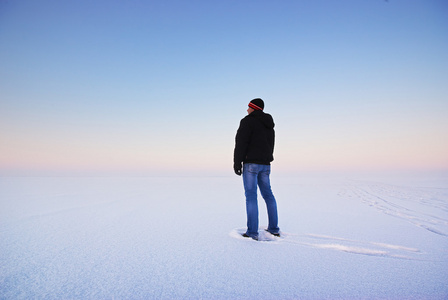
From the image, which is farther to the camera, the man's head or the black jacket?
the man's head

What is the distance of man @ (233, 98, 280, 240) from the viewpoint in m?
2.98

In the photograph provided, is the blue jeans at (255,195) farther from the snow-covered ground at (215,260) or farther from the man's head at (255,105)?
the man's head at (255,105)

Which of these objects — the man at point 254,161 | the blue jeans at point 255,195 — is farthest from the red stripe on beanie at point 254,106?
the blue jeans at point 255,195

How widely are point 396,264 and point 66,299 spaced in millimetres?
2641

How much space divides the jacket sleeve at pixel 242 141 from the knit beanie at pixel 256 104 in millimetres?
275

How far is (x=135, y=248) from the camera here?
2469 millimetres

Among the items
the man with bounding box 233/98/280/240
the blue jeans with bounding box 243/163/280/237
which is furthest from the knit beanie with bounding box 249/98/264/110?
the blue jeans with bounding box 243/163/280/237

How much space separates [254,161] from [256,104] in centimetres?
80

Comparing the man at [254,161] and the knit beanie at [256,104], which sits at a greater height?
the knit beanie at [256,104]

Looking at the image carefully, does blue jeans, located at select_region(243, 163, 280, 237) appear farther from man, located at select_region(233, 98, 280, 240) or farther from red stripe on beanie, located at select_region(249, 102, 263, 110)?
red stripe on beanie, located at select_region(249, 102, 263, 110)

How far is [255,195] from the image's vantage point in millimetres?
3043

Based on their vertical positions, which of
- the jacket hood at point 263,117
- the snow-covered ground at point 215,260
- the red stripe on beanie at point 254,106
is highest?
the red stripe on beanie at point 254,106

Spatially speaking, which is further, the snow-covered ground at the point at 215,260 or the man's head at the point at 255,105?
the man's head at the point at 255,105

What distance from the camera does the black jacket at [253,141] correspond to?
9.87 feet
